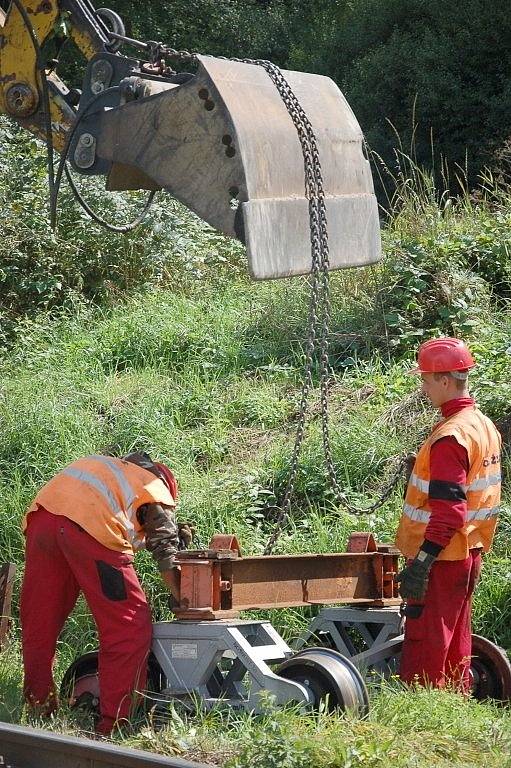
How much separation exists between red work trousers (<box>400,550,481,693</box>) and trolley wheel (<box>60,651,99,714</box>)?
62.8 inches

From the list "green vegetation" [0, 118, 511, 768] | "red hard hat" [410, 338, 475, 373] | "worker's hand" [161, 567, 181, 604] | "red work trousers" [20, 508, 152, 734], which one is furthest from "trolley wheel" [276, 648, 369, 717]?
"red hard hat" [410, 338, 475, 373]

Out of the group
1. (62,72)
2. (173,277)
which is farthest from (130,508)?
(62,72)

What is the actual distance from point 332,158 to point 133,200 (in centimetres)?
778

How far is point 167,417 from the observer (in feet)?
32.3

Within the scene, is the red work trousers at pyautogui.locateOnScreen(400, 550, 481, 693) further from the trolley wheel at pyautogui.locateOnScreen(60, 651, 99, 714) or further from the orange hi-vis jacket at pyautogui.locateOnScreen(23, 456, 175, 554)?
the trolley wheel at pyautogui.locateOnScreen(60, 651, 99, 714)

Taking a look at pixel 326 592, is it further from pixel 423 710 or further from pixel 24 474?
pixel 24 474

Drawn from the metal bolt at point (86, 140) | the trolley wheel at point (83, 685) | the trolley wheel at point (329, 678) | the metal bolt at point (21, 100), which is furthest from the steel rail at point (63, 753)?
the metal bolt at point (21, 100)

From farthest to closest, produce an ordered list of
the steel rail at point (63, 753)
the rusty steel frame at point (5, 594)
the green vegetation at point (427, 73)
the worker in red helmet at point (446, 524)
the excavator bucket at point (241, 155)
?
the green vegetation at point (427, 73), the rusty steel frame at point (5, 594), the worker in red helmet at point (446, 524), the excavator bucket at point (241, 155), the steel rail at point (63, 753)

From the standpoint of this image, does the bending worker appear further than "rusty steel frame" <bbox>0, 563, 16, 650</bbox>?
No

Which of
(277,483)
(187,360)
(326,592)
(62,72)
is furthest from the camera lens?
(62,72)

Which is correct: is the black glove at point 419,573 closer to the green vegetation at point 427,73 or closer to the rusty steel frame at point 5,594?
the rusty steel frame at point 5,594

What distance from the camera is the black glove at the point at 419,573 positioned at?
5.89 m

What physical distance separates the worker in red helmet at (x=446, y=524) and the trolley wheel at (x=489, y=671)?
0.16m

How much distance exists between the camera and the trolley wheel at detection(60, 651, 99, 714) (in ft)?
20.1
